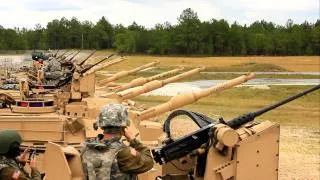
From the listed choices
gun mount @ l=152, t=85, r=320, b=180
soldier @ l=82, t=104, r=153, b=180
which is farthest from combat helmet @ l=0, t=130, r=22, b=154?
gun mount @ l=152, t=85, r=320, b=180

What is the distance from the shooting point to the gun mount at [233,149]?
6492 mm

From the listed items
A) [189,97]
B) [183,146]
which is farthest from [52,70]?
[183,146]

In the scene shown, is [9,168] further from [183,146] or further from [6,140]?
[183,146]

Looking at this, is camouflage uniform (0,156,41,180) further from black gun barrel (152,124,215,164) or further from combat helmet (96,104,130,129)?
black gun barrel (152,124,215,164)

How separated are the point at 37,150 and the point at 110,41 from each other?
3536 inches

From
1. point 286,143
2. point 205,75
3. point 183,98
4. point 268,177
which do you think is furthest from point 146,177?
point 205,75

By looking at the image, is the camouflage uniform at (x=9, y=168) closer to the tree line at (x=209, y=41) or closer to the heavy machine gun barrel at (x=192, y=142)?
the heavy machine gun barrel at (x=192, y=142)

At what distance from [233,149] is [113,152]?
180 centimetres

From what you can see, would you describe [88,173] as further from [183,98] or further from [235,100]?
[235,100]

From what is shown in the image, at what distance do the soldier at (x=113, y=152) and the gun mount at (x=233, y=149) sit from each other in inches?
57.0

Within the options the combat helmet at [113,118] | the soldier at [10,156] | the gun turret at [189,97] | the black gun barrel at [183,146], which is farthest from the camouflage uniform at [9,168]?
the gun turret at [189,97]

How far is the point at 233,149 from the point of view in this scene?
6512 millimetres

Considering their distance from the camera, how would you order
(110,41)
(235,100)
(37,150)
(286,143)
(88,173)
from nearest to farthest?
1. (88,173)
2. (37,150)
3. (286,143)
4. (235,100)
5. (110,41)

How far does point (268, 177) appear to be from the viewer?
6.67m
